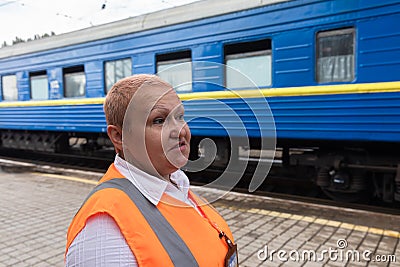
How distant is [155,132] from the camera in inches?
43.7

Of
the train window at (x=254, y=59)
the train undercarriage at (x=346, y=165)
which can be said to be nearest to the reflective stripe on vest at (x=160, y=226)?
the train undercarriage at (x=346, y=165)

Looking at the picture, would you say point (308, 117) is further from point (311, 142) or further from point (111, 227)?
point (111, 227)

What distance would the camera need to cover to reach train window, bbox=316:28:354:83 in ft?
→ 16.4

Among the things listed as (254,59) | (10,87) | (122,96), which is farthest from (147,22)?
(122,96)

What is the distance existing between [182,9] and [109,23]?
82.2 inches

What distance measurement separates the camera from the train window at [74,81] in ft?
27.3

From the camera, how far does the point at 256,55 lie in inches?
225

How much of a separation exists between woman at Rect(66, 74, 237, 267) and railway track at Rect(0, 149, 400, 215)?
1.49 m

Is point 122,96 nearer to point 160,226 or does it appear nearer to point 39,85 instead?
point 160,226

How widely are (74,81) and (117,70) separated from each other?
153 cm

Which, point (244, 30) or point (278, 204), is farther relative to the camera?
point (244, 30)

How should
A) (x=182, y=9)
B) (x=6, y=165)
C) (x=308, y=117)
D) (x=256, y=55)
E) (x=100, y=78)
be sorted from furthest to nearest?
(x=6, y=165) < (x=100, y=78) < (x=182, y=9) < (x=256, y=55) < (x=308, y=117)

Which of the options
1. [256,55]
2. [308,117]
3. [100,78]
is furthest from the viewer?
[100,78]

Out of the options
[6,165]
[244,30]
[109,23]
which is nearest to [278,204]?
[244,30]
